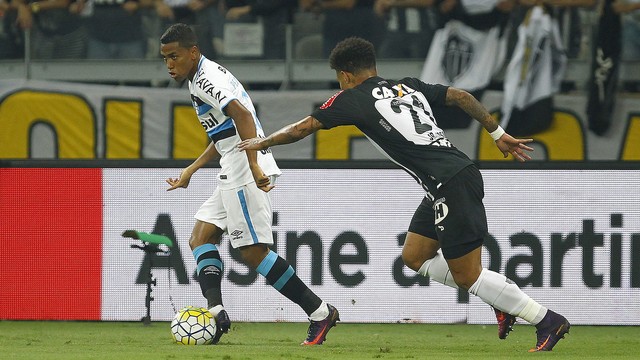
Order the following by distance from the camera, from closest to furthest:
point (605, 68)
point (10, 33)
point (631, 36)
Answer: point (605, 68) < point (631, 36) < point (10, 33)

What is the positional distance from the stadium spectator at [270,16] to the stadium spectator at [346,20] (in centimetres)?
24

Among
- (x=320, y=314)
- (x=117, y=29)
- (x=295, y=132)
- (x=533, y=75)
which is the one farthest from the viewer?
(x=117, y=29)

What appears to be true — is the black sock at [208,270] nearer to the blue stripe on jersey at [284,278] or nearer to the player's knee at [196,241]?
the player's knee at [196,241]

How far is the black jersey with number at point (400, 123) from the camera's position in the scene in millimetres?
7809

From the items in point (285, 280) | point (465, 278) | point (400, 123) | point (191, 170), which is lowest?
point (285, 280)

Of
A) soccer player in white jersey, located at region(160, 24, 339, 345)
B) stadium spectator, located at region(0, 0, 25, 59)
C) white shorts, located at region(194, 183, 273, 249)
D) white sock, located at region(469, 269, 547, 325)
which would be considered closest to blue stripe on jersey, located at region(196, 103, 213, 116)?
soccer player in white jersey, located at region(160, 24, 339, 345)

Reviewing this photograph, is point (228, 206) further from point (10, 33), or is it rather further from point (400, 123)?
point (10, 33)

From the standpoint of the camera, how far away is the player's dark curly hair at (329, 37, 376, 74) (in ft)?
25.8

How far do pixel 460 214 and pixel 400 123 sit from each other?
677 millimetres

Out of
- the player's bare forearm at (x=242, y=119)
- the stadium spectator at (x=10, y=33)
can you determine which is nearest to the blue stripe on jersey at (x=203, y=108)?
the player's bare forearm at (x=242, y=119)

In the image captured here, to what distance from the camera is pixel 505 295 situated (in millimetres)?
7922

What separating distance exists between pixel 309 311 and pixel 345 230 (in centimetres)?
230

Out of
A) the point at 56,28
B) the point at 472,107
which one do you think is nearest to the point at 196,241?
the point at 472,107

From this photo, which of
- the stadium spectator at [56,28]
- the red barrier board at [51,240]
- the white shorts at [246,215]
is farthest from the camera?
the stadium spectator at [56,28]
